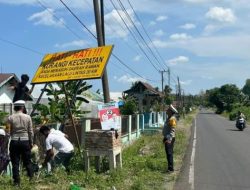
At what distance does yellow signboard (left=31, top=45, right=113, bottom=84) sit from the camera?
39.0 feet

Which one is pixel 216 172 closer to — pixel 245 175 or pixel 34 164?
pixel 245 175

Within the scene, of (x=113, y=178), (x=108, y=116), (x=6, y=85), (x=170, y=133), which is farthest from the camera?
(x=6, y=85)

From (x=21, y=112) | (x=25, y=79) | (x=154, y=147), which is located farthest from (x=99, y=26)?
(x=21, y=112)

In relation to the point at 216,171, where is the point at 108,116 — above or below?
above

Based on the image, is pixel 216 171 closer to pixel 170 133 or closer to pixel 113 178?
pixel 170 133

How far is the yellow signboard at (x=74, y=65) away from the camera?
468 inches

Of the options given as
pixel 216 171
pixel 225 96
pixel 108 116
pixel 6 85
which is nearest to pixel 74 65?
pixel 108 116

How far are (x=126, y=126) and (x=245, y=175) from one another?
34.4ft

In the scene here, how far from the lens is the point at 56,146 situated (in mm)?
10602

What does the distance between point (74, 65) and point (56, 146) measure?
2400 millimetres

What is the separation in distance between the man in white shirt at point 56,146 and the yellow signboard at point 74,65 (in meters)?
1.83

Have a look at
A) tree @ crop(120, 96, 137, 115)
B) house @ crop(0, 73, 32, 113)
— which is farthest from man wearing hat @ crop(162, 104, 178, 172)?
house @ crop(0, 73, 32, 113)

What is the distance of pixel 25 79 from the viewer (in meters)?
11.0

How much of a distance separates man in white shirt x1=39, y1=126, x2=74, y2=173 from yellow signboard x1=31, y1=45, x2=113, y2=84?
183cm
